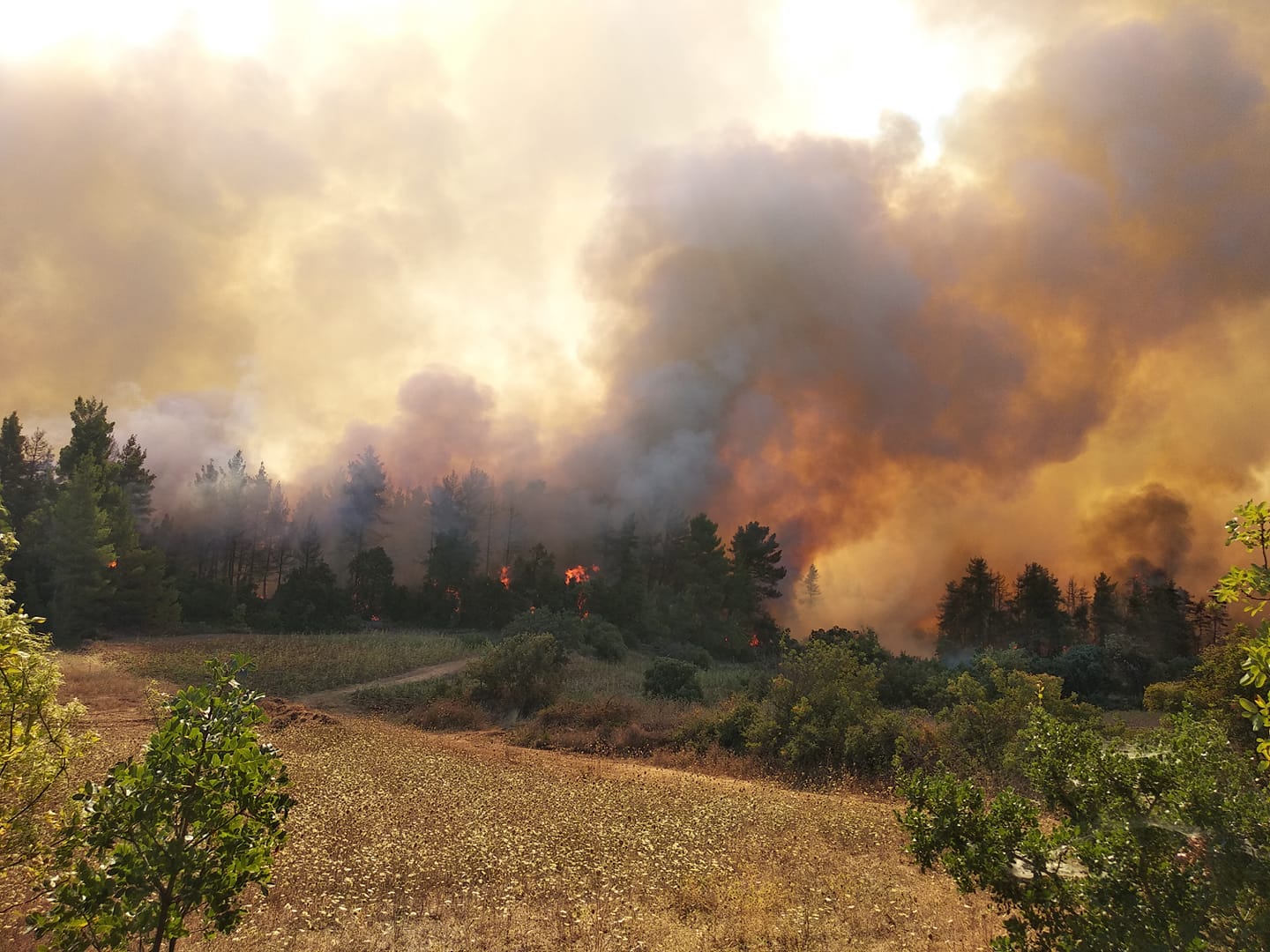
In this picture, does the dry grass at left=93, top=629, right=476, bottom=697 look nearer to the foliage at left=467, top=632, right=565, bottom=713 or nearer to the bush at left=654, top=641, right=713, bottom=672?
the foliage at left=467, top=632, right=565, bottom=713

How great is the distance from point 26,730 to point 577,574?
74656mm

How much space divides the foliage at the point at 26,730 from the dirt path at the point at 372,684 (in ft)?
92.9

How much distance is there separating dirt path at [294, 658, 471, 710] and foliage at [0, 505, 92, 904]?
2833 centimetres

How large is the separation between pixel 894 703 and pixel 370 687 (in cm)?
2951

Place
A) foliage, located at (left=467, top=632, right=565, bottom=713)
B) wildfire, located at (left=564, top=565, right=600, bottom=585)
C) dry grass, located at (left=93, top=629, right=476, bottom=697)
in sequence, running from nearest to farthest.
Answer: foliage, located at (left=467, top=632, right=565, bottom=713)
dry grass, located at (left=93, top=629, right=476, bottom=697)
wildfire, located at (left=564, top=565, right=600, bottom=585)

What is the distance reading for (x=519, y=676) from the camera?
32719mm

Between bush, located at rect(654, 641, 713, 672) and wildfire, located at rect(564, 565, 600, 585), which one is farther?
wildfire, located at rect(564, 565, 600, 585)

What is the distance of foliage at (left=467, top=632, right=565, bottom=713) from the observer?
32.4m

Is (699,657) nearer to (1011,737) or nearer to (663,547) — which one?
(663,547)

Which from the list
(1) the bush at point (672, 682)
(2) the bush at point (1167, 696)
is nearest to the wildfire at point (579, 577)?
(1) the bush at point (672, 682)

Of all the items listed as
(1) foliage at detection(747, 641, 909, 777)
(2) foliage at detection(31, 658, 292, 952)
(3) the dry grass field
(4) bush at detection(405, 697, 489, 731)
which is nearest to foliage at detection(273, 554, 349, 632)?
(4) bush at detection(405, 697, 489, 731)

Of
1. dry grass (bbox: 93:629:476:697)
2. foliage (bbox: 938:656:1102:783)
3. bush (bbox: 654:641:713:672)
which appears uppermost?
foliage (bbox: 938:656:1102:783)

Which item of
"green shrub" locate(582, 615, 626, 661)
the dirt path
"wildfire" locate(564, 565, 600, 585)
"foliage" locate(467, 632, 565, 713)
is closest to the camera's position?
"foliage" locate(467, 632, 565, 713)

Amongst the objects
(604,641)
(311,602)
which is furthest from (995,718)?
(311,602)
